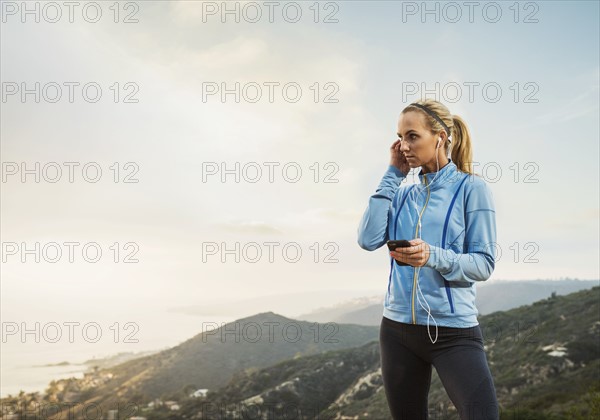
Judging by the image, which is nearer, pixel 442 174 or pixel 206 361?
pixel 442 174

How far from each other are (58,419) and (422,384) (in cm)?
4922

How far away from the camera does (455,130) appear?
279 centimetres

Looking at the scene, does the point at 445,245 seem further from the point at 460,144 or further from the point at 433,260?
the point at 460,144

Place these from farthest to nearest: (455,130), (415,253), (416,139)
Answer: (455,130) < (416,139) < (415,253)

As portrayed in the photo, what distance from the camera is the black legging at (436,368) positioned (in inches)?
90.7

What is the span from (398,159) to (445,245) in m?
0.58

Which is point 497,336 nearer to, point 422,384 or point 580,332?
point 580,332

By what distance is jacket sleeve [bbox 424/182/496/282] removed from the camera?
2.34 meters

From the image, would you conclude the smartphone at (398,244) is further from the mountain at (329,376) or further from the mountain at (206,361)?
the mountain at (206,361)

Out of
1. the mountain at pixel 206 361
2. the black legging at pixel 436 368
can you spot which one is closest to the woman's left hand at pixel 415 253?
the black legging at pixel 436 368

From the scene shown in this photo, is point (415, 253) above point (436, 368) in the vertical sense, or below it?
above

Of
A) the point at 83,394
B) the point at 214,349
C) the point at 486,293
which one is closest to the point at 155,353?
the point at 214,349

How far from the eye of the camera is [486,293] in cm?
12900

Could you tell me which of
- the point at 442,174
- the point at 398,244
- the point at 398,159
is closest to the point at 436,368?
the point at 398,244
